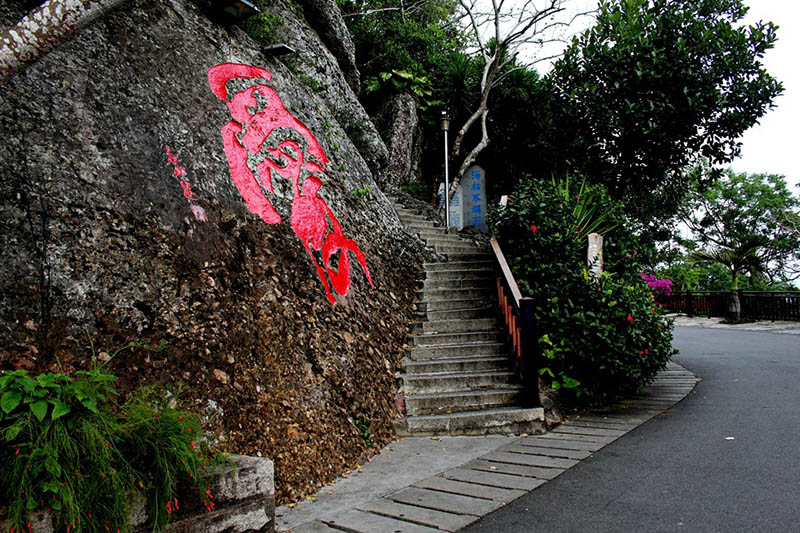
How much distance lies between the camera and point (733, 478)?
11.8 feet

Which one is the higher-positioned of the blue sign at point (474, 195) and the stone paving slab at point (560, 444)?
the blue sign at point (474, 195)

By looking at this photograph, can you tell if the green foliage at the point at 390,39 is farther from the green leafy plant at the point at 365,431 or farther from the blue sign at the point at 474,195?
the green leafy plant at the point at 365,431

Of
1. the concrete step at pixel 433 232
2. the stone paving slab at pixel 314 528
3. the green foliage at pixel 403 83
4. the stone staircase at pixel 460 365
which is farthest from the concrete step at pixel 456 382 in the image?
the green foliage at pixel 403 83

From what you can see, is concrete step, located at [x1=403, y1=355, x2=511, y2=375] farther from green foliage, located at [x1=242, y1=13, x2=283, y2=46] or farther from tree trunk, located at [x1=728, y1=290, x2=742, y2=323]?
tree trunk, located at [x1=728, y1=290, x2=742, y2=323]

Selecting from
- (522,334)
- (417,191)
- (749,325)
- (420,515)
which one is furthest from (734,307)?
(420,515)

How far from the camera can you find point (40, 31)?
346 cm

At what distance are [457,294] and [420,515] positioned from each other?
4.92 meters

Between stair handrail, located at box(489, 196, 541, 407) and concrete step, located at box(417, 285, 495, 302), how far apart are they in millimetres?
961

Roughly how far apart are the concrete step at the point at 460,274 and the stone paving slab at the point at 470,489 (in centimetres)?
469

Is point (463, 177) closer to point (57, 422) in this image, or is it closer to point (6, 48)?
point (6, 48)

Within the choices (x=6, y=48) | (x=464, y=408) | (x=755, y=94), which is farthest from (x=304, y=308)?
(x=755, y=94)

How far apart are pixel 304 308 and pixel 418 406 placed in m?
1.76

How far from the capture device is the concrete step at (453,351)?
21.4 ft

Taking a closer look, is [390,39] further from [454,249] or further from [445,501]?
[445,501]
